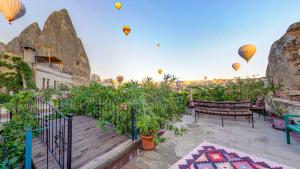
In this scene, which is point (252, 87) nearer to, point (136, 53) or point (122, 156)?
point (122, 156)

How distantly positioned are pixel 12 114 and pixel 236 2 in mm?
13802

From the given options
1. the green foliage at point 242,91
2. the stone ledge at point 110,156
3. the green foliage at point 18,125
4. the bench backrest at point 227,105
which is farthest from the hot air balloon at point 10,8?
the green foliage at point 242,91

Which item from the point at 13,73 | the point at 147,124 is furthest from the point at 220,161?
the point at 13,73

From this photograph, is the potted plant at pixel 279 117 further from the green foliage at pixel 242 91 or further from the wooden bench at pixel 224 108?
the green foliage at pixel 242 91

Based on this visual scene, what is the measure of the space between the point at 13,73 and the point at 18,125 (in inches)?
664

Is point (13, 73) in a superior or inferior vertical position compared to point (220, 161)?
superior

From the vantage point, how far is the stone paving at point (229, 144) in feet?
10.0

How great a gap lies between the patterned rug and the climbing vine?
2103 centimetres

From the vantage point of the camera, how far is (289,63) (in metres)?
8.36

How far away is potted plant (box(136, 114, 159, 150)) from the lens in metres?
3.41

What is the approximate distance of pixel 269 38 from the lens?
1156 centimetres

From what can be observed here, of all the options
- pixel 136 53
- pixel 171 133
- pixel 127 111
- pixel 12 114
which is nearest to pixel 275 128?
pixel 171 133

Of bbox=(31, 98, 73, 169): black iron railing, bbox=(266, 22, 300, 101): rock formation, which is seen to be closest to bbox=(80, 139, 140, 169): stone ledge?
bbox=(31, 98, 73, 169): black iron railing

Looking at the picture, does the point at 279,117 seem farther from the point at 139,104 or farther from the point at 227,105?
the point at 139,104
